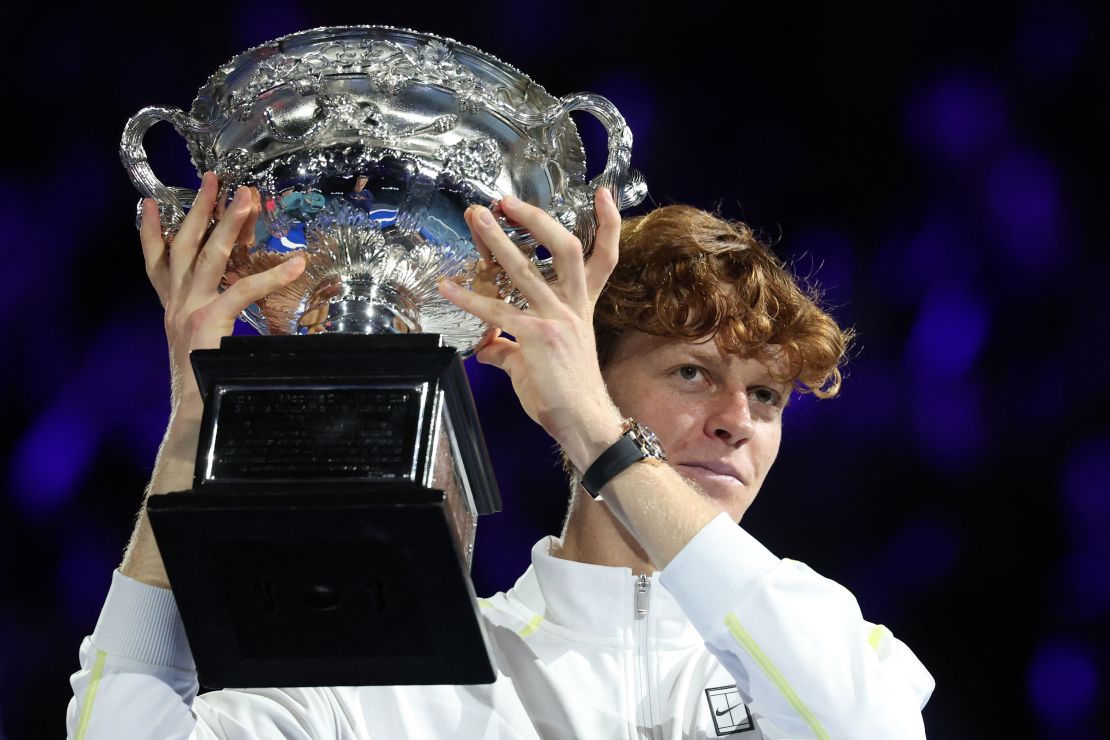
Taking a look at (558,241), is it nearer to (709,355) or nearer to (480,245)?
(480,245)

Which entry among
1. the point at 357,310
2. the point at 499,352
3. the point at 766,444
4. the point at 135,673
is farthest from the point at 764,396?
the point at 135,673

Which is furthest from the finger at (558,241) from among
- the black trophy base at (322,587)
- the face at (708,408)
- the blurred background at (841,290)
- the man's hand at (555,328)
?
the blurred background at (841,290)

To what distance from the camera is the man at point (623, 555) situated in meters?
1.31

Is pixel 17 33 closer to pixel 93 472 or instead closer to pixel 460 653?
pixel 93 472

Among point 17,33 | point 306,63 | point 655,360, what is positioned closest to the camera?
point 306,63

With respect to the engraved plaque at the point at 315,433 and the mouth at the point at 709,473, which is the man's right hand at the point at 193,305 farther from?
the mouth at the point at 709,473

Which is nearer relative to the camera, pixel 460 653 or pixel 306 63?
pixel 460 653

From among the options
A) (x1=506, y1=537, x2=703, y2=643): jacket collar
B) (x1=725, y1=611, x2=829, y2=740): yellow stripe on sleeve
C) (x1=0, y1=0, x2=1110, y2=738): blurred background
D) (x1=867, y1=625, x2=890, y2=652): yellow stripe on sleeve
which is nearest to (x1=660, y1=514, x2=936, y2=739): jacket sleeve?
(x1=725, y1=611, x2=829, y2=740): yellow stripe on sleeve

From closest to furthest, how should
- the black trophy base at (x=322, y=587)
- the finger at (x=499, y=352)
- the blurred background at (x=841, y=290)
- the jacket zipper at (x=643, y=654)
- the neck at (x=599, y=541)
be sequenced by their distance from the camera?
the black trophy base at (x=322, y=587)
the finger at (x=499, y=352)
the jacket zipper at (x=643, y=654)
the neck at (x=599, y=541)
the blurred background at (x=841, y=290)

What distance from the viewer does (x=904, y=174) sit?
2.51m

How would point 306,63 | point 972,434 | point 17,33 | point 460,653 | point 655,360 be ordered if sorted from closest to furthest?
point 460,653
point 306,63
point 655,360
point 17,33
point 972,434

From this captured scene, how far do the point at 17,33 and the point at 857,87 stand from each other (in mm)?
1621

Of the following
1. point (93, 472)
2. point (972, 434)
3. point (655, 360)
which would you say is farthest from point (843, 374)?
point (93, 472)

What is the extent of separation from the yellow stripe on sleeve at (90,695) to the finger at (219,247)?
407mm
